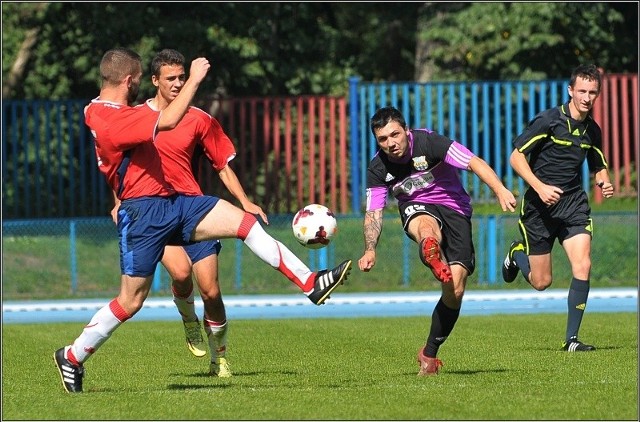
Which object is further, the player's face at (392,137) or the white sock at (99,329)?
the player's face at (392,137)

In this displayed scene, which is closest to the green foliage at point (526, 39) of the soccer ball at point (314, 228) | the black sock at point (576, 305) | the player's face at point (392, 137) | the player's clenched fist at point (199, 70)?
the black sock at point (576, 305)

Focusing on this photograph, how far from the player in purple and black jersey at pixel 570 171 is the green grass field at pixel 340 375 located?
0.68 metres

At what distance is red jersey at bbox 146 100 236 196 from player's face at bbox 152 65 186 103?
16cm

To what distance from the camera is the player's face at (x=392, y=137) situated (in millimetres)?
9273

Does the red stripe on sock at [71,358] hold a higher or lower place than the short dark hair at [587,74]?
lower


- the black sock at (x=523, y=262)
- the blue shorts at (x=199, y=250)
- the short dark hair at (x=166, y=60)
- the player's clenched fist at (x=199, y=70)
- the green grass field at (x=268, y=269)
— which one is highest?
the short dark hair at (x=166, y=60)

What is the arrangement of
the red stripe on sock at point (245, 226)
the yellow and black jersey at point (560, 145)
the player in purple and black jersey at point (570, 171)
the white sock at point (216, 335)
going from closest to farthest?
the red stripe on sock at point (245, 226) < the white sock at point (216, 335) < the player in purple and black jersey at point (570, 171) < the yellow and black jersey at point (560, 145)

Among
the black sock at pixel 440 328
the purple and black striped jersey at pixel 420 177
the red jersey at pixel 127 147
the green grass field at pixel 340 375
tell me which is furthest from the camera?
the black sock at pixel 440 328

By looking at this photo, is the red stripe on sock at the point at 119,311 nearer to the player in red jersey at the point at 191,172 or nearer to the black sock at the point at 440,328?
the player in red jersey at the point at 191,172

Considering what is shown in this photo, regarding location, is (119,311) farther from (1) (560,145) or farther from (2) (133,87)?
(1) (560,145)

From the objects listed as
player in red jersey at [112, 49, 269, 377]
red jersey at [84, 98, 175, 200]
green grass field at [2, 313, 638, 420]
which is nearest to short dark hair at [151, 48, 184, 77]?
player in red jersey at [112, 49, 269, 377]

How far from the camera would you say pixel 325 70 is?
109 ft

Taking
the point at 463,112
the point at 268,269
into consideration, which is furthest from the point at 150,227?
the point at 463,112

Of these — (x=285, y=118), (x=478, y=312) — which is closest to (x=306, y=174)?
(x=285, y=118)
